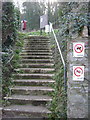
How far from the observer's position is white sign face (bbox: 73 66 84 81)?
3.06 meters

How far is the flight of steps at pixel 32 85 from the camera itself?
345 cm

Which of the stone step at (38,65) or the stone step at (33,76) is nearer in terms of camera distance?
the stone step at (33,76)

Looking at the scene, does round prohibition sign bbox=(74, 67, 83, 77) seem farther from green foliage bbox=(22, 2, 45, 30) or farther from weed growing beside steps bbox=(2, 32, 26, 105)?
green foliage bbox=(22, 2, 45, 30)

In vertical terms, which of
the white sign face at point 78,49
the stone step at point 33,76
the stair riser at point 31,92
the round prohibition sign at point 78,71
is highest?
the white sign face at point 78,49

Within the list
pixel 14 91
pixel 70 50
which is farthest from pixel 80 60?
pixel 14 91

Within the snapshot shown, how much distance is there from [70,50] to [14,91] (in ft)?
6.43

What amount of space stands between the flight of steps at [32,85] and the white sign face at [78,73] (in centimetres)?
101

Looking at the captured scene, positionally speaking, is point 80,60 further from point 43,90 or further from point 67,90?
point 43,90

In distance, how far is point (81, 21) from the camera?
9.91ft

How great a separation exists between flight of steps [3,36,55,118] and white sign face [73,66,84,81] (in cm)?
101

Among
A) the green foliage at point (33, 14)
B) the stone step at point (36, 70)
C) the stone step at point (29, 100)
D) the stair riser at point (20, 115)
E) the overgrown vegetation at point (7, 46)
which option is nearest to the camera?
the stair riser at point (20, 115)

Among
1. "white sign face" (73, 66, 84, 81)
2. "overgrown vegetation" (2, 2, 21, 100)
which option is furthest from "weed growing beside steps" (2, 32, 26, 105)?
"white sign face" (73, 66, 84, 81)

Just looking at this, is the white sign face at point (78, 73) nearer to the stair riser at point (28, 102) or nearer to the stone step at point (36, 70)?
the stair riser at point (28, 102)

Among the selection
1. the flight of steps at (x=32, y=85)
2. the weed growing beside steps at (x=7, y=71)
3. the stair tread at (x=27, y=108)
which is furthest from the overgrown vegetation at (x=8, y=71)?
the stair tread at (x=27, y=108)
